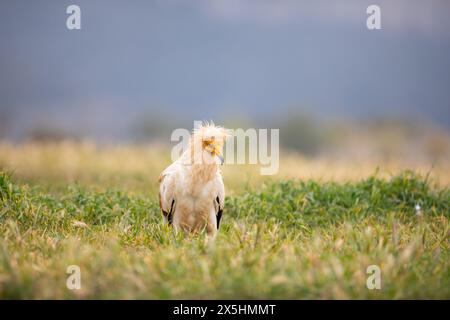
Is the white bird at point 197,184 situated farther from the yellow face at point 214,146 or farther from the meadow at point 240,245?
the meadow at point 240,245

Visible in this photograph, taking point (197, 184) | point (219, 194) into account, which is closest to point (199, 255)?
point (197, 184)

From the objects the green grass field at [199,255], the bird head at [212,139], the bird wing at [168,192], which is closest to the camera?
the green grass field at [199,255]

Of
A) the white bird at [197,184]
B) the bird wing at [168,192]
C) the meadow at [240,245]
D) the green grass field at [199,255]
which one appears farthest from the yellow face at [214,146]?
the green grass field at [199,255]

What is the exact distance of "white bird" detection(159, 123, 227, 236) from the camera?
664cm

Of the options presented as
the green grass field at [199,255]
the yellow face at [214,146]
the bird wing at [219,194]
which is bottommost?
the green grass field at [199,255]

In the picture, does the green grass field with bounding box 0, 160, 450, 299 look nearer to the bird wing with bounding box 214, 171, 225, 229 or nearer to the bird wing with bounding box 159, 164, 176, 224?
the bird wing with bounding box 159, 164, 176, 224

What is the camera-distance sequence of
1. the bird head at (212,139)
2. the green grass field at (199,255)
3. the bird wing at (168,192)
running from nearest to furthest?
the green grass field at (199,255)
the bird head at (212,139)
the bird wing at (168,192)

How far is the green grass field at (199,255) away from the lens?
439 cm

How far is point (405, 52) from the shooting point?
193125mm

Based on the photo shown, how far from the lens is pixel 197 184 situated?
6.71 meters

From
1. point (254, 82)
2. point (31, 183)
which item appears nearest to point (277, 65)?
point (254, 82)

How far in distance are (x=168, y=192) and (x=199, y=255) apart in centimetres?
195

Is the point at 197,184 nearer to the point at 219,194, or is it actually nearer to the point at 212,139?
the point at 219,194

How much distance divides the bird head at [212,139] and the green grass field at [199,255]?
3.71 feet
